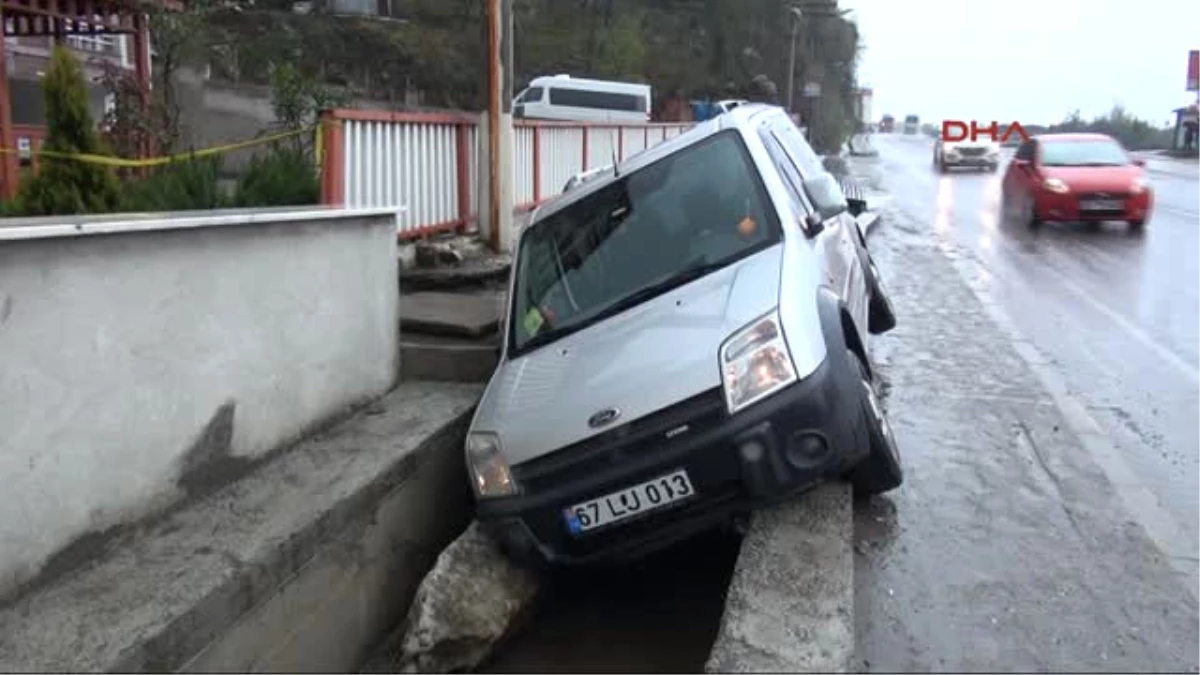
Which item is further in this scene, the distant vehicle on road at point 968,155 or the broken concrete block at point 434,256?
the distant vehicle on road at point 968,155

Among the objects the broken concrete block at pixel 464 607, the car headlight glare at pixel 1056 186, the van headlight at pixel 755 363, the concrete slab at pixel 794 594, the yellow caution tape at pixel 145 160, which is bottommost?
the broken concrete block at pixel 464 607

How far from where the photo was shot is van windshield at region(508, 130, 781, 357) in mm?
4574

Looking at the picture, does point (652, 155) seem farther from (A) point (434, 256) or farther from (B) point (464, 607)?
(A) point (434, 256)

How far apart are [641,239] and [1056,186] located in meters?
13.2

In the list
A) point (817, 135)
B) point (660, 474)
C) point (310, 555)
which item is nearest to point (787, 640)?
point (660, 474)

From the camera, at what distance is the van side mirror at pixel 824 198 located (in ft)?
16.9

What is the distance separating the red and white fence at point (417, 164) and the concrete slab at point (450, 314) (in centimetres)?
70

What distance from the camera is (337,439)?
5.07m

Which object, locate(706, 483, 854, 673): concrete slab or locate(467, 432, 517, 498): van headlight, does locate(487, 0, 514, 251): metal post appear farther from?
locate(706, 483, 854, 673): concrete slab

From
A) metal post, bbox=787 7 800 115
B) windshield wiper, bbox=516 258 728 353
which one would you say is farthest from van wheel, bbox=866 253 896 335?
metal post, bbox=787 7 800 115

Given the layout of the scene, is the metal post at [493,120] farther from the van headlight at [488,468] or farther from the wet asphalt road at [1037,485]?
the van headlight at [488,468]

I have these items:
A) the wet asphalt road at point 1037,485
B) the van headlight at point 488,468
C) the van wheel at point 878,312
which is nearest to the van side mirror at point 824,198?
the wet asphalt road at point 1037,485

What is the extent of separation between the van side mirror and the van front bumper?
4.58ft

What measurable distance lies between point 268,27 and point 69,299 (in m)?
36.0
